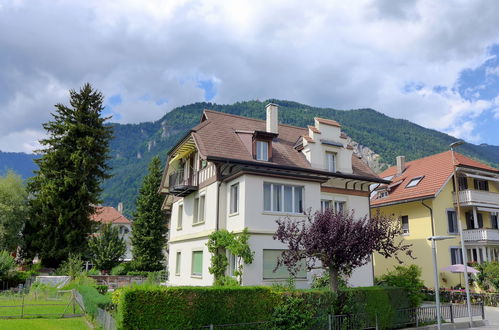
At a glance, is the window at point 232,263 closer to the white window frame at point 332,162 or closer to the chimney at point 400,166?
→ the white window frame at point 332,162

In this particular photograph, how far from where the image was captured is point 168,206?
34375mm

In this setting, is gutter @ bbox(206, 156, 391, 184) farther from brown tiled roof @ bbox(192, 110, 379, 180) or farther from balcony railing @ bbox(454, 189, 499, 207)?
balcony railing @ bbox(454, 189, 499, 207)

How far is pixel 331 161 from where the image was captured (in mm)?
25547

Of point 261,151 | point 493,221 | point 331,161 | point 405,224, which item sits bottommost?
point 405,224

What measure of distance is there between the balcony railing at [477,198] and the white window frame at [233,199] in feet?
70.2

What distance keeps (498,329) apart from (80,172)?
3489 cm

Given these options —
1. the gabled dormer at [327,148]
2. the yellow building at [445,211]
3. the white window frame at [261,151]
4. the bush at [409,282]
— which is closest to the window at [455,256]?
the yellow building at [445,211]

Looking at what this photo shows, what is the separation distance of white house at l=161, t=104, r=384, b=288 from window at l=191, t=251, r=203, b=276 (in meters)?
0.06

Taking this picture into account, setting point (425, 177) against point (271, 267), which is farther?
point (425, 177)

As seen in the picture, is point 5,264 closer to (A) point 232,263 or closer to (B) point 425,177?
(A) point 232,263

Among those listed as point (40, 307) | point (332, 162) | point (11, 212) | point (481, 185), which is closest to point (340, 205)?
point (332, 162)

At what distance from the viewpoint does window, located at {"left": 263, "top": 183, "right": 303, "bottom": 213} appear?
20.5 m

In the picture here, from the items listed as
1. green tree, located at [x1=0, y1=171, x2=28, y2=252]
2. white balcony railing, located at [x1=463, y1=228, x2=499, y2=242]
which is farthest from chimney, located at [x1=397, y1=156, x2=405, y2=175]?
green tree, located at [x1=0, y1=171, x2=28, y2=252]

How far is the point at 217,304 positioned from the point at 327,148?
1446cm
